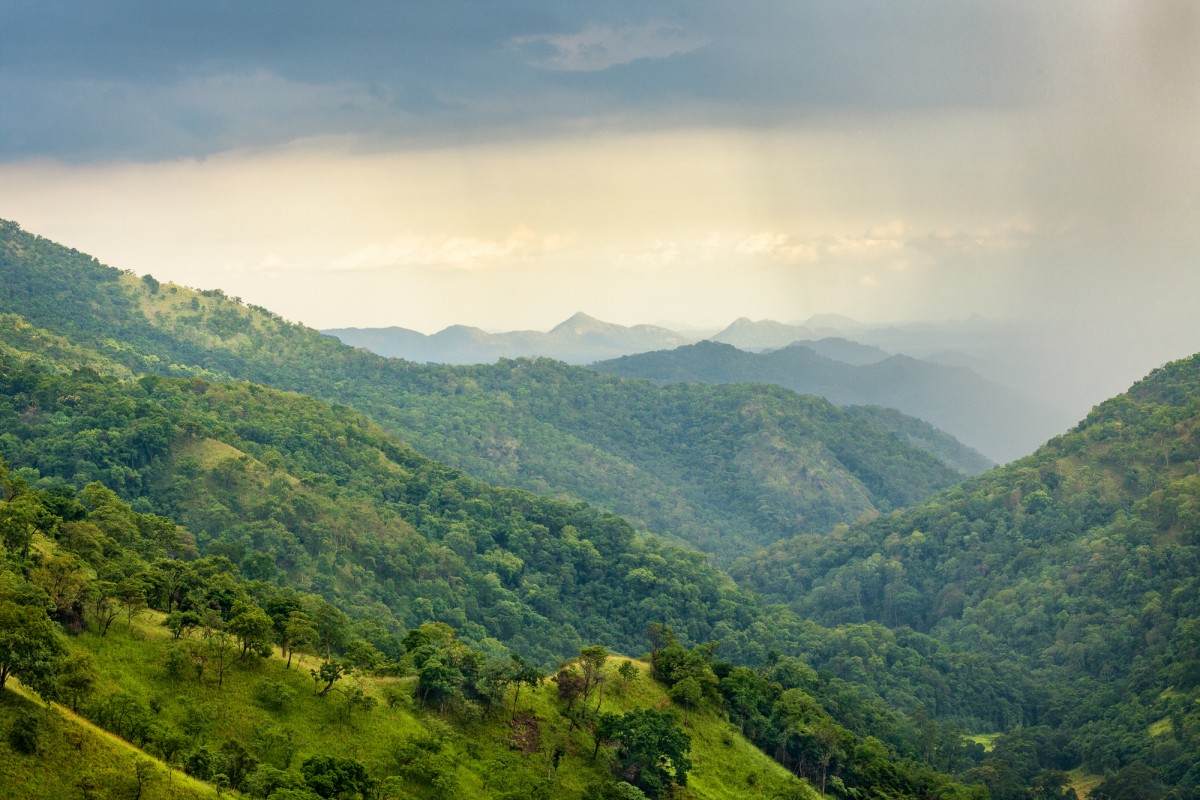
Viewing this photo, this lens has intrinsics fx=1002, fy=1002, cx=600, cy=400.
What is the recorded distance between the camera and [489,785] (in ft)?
133

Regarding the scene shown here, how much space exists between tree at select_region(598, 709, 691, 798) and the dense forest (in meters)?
0.20

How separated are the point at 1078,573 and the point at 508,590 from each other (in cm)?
5655

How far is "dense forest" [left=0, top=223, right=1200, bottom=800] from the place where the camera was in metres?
39.4

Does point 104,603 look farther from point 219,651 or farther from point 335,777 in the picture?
point 335,777

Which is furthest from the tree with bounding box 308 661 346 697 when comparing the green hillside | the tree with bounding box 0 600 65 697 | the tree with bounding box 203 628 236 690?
the tree with bounding box 0 600 65 697

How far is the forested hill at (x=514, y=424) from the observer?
154 metres

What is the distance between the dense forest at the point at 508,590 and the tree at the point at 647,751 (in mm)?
195

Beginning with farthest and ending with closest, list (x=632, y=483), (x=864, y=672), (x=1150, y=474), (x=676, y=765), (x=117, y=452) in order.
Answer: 1. (x=632, y=483)
2. (x=1150, y=474)
3. (x=864, y=672)
4. (x=117, y=452)
5. (x=676, y=765)

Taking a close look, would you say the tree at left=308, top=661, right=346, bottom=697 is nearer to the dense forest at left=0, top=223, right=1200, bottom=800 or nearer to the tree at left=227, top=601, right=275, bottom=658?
the dense forest at left=0, top=223, right=1200, bottom=800

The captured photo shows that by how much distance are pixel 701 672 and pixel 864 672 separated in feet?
130

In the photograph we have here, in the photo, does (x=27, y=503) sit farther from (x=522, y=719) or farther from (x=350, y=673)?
(x=522, y=719)

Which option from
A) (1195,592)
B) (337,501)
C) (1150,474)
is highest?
(1150,474)

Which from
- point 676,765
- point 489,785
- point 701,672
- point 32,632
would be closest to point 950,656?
point 701,672

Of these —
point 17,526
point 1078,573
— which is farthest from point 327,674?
point 1078,573
